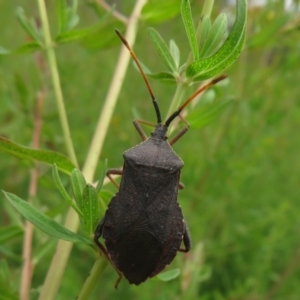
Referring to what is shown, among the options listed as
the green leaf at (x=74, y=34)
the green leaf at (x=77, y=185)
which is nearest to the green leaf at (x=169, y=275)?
the green leaf at (x=77, y=185)

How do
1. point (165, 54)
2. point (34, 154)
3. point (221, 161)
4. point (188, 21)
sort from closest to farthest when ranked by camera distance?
point (188, 21) → point (165, 54) → point (34, 154) → point (221, 161)

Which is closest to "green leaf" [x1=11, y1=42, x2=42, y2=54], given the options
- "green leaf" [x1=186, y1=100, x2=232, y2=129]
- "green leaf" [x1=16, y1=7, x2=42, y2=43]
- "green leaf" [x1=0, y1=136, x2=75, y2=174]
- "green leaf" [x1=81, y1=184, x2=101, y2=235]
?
"green leaf" [x1=16, y1=7, x2=42, y2=43]

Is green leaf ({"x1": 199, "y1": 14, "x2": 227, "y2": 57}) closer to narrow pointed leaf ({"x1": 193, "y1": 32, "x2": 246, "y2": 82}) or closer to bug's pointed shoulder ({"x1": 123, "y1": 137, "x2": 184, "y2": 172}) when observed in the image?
narrow pointed leaf ({"x1": 193, "y1": 32, "x2": 246, "y2": 82})

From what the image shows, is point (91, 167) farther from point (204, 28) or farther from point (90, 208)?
point (204, 28)

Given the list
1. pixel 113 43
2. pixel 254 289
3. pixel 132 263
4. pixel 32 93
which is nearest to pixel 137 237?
pixel 132 263

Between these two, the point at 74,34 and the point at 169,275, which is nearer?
the point at 169,275

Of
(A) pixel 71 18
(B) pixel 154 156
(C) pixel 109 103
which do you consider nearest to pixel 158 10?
(A) pixel 71 18

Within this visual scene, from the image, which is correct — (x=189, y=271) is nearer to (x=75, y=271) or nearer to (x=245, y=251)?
(x=75, y=271)

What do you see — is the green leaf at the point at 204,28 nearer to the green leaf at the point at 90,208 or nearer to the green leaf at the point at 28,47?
the green leaf at the point at 90,208
